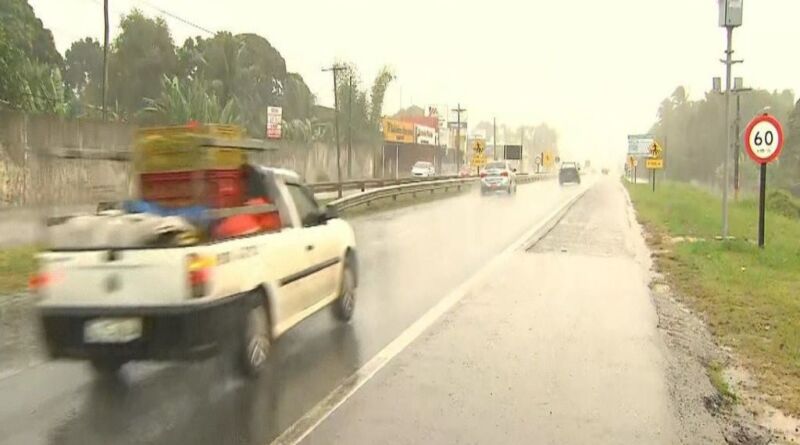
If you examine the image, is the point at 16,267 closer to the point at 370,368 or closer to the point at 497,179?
the point at 370,368

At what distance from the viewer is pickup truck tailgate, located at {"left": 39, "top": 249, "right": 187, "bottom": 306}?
5.80 metres

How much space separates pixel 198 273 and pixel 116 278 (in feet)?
1.97

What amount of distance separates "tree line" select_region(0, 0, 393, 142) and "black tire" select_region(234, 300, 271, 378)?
84.8ft

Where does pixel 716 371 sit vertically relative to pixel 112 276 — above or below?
below

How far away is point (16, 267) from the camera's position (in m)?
13.1

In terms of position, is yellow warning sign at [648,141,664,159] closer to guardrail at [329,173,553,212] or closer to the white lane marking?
guardrail at [329,173,553,212]

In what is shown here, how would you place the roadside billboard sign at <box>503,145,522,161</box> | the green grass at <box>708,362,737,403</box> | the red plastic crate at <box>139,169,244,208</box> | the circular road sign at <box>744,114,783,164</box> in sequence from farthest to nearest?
1. the roadside billboard sign at <box>503,145,522,161</box>
2. the circular road sign at <box>744,114,783,164</box>
3. the red plastic crate at <box>139,169,244,208</box>
4. the green grass at <box>708,362,737,403</box>

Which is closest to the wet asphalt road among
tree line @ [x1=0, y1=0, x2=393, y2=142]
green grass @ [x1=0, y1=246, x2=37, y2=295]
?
green grass @ [x1=0, y1=246, x2=37, y2=295]

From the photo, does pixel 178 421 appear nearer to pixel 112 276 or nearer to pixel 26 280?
pixel 112 276

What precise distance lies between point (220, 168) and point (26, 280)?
629 cm

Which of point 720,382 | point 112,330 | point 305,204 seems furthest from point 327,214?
point 720,382

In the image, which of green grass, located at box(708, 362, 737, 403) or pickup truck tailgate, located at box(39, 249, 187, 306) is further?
green grass, located at box(708, 362, 737, 403)

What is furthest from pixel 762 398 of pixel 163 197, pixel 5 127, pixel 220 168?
pixel 5 127

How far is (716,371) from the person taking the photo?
22.7 ft
